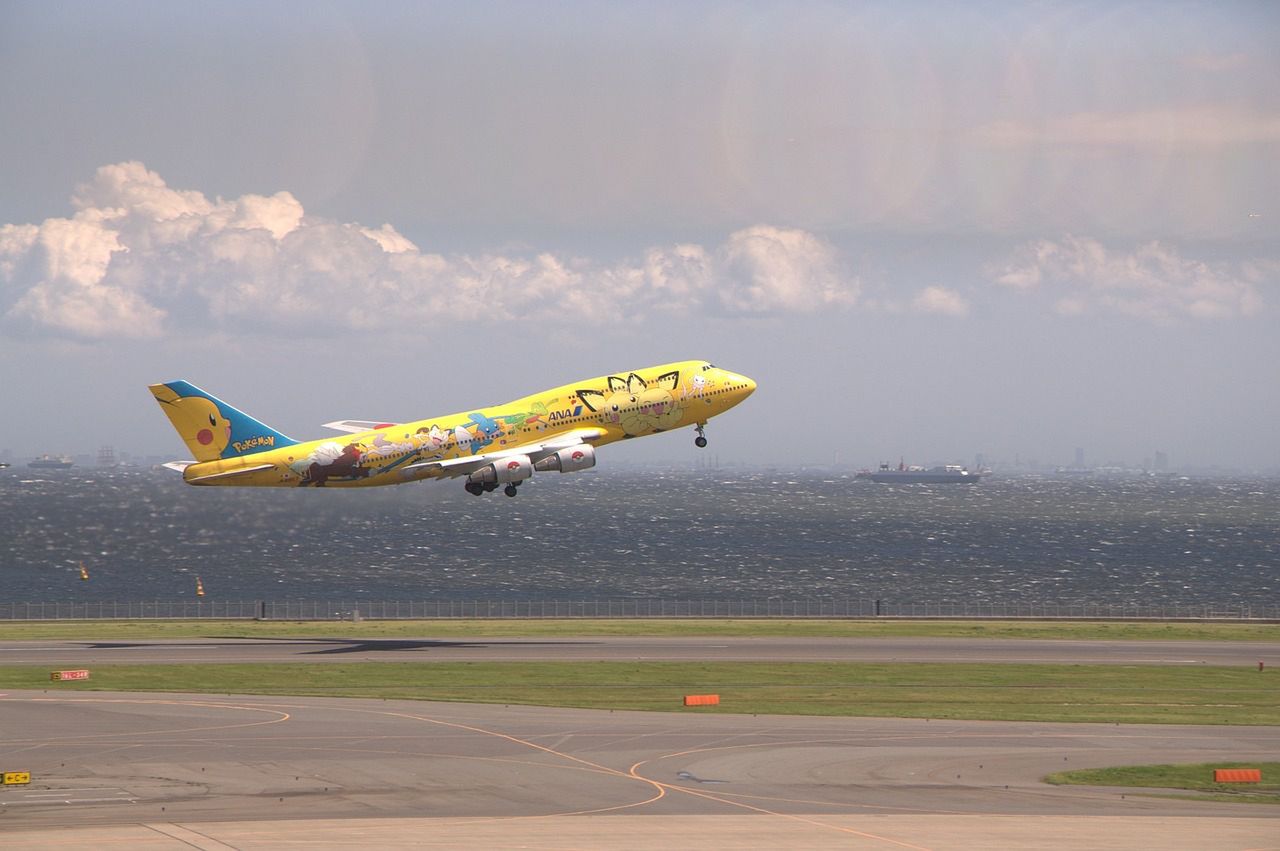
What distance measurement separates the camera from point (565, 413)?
91812 mm

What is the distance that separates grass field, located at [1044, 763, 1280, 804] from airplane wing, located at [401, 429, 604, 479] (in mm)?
39622

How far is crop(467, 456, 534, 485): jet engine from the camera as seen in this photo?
292 ft

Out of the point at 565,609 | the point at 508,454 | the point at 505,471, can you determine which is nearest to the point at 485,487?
the point at 505,471

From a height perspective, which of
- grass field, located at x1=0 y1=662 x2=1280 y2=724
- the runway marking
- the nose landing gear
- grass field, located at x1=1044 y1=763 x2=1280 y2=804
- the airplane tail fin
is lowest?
grass field, located at x1=1044 y1=763 x2=1280 y2=804

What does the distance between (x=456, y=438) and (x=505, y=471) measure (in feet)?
13.3

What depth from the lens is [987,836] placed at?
4950cm

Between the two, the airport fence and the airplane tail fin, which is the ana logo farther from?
the airport fence

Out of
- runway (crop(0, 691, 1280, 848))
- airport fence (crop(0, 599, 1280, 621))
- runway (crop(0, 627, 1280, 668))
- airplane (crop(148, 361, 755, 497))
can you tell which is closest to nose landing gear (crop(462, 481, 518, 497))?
airplane (crop(148, 361, 755, 497))

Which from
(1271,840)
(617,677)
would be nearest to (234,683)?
(617,677)

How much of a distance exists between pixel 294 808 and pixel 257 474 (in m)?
39.4

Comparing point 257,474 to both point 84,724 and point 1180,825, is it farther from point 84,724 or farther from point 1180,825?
point 1180,825

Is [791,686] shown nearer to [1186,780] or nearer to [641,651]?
[641,651]

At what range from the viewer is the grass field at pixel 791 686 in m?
77.6

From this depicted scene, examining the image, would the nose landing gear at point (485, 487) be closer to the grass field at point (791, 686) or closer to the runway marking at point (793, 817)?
the grass field at point (791, 686)
